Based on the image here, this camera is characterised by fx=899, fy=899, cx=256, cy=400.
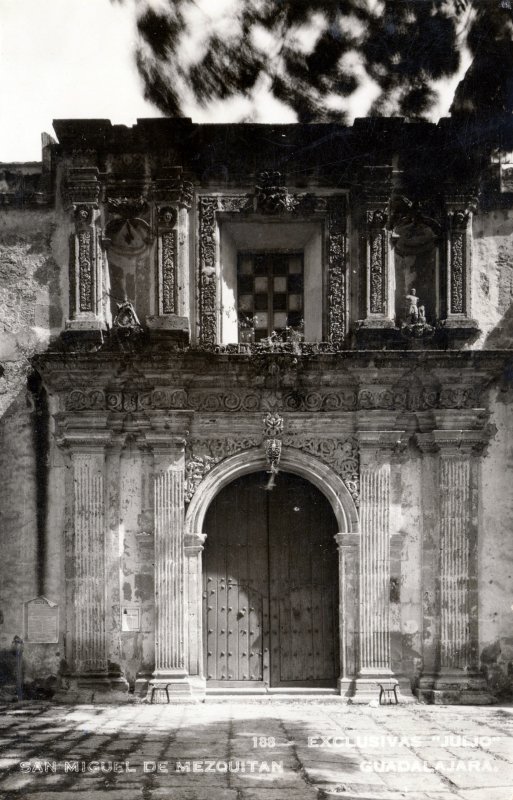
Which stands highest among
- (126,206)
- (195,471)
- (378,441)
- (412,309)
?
(126,206)

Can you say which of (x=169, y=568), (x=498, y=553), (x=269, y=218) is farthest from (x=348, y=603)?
(x=269, y=218)

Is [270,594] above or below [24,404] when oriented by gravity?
below

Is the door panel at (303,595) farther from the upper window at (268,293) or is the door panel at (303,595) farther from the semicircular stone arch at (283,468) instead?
the upper window at (268,293)

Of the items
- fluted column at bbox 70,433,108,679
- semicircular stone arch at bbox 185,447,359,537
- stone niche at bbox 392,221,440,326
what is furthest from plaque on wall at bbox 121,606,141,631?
stone niche at bbox 392,221,440,326

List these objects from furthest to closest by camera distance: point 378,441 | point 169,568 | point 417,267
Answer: point 417,267 < point 378,441 < point 169,568

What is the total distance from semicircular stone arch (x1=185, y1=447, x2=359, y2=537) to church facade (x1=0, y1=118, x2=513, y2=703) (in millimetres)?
23

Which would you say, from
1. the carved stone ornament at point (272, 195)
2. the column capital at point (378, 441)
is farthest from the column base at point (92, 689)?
the carved stone ornament at point (272, 195)

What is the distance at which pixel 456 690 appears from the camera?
31.4 ft

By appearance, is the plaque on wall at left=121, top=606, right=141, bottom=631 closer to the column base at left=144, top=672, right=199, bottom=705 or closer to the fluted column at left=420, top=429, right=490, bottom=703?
the column base at left=144, top=672, right=199, bottom=705

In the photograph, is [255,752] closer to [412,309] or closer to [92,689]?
[92,689]

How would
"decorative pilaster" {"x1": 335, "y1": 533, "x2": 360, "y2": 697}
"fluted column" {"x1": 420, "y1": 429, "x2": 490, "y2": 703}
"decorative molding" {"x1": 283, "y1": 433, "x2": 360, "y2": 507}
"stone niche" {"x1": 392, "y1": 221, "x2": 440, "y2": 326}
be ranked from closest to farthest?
"fluted column" {"x1": 420, "y1": 429, "x2": 490, "y2": 703} < "decorative pilaster" {"x1": 335, "y1": 533, "x2": 360, "y2": 697} < "decorative molding" {"x1": 283, "y1": 433, "x2": 360, "y2": 507} < "stone niche" {"x1": 392, "y1": 221, "x2": 440, "y2": 326}

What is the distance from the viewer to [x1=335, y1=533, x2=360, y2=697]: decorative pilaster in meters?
9.75

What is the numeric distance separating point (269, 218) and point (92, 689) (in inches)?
217

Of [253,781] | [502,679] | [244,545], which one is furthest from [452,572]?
[253,781]
